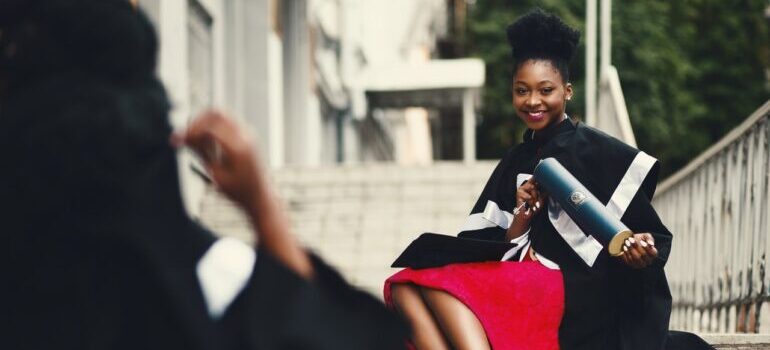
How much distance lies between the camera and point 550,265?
413cm

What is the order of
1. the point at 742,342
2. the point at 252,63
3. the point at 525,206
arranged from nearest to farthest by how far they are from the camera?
1. the point at 525,206
2. the point at 742,342
3. the point at 252,63

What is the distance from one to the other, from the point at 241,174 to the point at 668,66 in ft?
93.0

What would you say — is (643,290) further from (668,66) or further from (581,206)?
(668,66)

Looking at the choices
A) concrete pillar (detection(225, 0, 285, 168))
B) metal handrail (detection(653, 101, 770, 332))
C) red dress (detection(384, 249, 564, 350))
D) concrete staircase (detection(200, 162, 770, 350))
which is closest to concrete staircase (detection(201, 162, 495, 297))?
concrete staircase (detection(200, 162, 770, 350))

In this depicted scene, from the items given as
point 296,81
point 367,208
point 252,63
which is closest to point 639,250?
point 367,208

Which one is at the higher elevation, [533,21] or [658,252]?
[533,21]

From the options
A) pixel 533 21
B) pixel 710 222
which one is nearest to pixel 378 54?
pixel 710 222

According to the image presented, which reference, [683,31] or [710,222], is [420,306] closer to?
[710,222]

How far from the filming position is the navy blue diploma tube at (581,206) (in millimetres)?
3842

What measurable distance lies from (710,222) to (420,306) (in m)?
3.70

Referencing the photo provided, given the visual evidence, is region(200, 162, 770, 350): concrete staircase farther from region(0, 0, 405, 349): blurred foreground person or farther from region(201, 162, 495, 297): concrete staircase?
region(0, 0, 405, 349): blurred foreground person

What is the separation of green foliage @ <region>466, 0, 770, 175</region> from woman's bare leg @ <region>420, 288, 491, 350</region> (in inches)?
917

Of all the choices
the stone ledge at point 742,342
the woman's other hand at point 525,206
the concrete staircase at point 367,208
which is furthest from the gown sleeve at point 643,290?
the concrete staircase at point 367,208

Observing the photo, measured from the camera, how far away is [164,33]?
1097 centimetres
